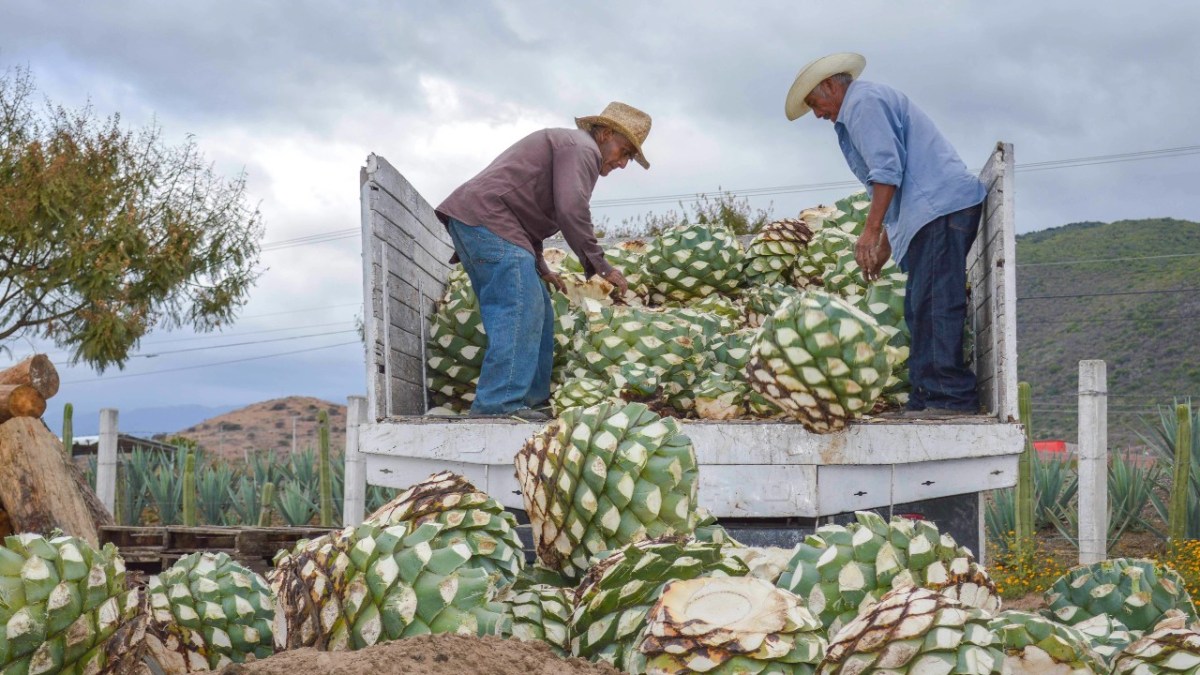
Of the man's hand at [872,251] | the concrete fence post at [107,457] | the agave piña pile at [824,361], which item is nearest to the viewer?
the agave piña pile at [824,361]

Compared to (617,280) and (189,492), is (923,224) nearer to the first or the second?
(617,280)

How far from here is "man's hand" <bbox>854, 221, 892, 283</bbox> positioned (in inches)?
198

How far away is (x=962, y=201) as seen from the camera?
491 centimetres

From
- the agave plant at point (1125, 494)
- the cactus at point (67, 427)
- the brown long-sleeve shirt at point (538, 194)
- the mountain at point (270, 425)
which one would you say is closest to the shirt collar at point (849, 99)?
the brown long-sleeve shirt at point (538, 194)

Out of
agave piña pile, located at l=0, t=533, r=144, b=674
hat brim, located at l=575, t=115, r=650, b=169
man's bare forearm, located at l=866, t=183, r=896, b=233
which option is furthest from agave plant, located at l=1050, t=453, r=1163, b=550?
agave piña pile, located at l=0, t=533, r=144, b=674

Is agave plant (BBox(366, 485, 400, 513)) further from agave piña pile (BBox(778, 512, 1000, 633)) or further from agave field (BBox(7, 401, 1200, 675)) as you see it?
agave piña pile (BBox(778, 512, 1000, 633))

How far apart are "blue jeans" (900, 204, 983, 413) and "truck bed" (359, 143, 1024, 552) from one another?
0.31ft

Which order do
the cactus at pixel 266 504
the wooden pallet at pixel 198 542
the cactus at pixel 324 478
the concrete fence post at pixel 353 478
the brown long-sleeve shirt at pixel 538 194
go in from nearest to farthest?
the wooden pallet at pixel 198 542 < the brown long-sleeve shirt at pixel 538 194 < the concrete fence post at pixel 353 478 < the cactus at pixel 324 478 < the cactus at pixel 266 504

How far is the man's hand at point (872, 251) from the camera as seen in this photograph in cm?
504

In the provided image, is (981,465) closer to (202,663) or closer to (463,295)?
(463,295)

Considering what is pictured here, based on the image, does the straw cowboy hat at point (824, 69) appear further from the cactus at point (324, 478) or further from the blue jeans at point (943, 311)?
the cactus at point (324, 478)

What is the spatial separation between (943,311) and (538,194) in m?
1.98

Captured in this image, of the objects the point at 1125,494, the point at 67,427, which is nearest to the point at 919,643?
the point at 1125,494

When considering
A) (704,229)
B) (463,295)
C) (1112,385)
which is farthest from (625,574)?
(1112,385)
